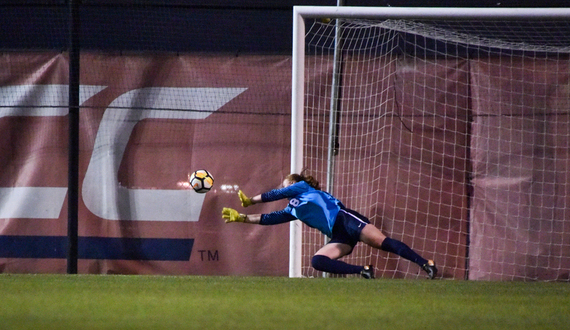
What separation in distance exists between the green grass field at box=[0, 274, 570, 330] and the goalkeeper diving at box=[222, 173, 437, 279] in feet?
2.40

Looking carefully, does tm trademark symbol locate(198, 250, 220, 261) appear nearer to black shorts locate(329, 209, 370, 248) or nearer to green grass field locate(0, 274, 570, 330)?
black shorts locate(329, 209, 370, 248)

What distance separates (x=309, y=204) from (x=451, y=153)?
2.65 meters

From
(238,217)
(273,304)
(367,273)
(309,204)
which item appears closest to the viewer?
(273,304)

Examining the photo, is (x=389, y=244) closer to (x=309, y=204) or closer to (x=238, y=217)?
(x=309, y=204)

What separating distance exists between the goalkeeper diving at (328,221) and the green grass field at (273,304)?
0.73m

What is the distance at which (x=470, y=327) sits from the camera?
153 inches

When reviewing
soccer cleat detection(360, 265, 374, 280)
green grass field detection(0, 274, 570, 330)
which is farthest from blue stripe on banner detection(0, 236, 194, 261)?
Result: soccer cleat detection(360, 265, 374, 280)

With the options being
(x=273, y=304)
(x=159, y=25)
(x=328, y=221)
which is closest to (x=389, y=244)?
(x=328, y=221)

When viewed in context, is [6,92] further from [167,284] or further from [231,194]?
[167,284]

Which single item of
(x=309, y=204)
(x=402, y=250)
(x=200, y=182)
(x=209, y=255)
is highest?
(x=200, y=182)

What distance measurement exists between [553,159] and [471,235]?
4.34 feet

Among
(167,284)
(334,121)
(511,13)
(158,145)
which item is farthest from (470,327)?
(158,145)

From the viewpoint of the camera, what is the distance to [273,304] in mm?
4789

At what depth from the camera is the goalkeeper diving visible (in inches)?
296
